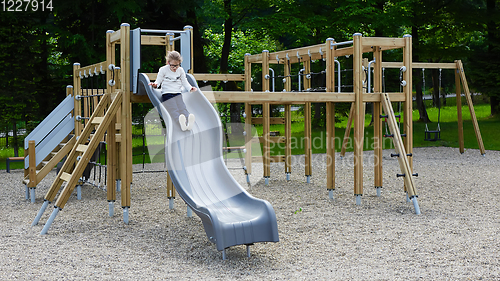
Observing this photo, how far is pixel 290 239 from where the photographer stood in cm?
600

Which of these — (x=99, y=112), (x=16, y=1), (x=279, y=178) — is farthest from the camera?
(x=16, y=1)

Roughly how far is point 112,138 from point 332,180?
390 cm

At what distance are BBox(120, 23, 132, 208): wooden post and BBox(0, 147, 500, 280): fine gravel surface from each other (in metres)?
0.64

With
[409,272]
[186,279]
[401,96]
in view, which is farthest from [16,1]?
[409,272]

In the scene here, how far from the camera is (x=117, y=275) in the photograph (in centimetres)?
468

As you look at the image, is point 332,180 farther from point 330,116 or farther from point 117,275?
point 117,275

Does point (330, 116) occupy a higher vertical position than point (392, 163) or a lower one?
higher

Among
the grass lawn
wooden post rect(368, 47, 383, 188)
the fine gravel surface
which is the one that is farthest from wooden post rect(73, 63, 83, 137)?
wooden post rect(368, 47, 383, 188)

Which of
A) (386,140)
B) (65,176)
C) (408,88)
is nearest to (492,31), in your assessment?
(386,140)

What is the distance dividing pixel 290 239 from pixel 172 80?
8.99ft

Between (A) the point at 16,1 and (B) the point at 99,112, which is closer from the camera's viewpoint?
(B) the point at 99,112

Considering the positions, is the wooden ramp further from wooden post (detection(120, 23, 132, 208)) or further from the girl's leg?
the girl's leg

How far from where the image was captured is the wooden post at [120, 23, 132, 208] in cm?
680

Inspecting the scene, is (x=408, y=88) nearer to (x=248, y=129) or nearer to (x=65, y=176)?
(x=248, y=129)
